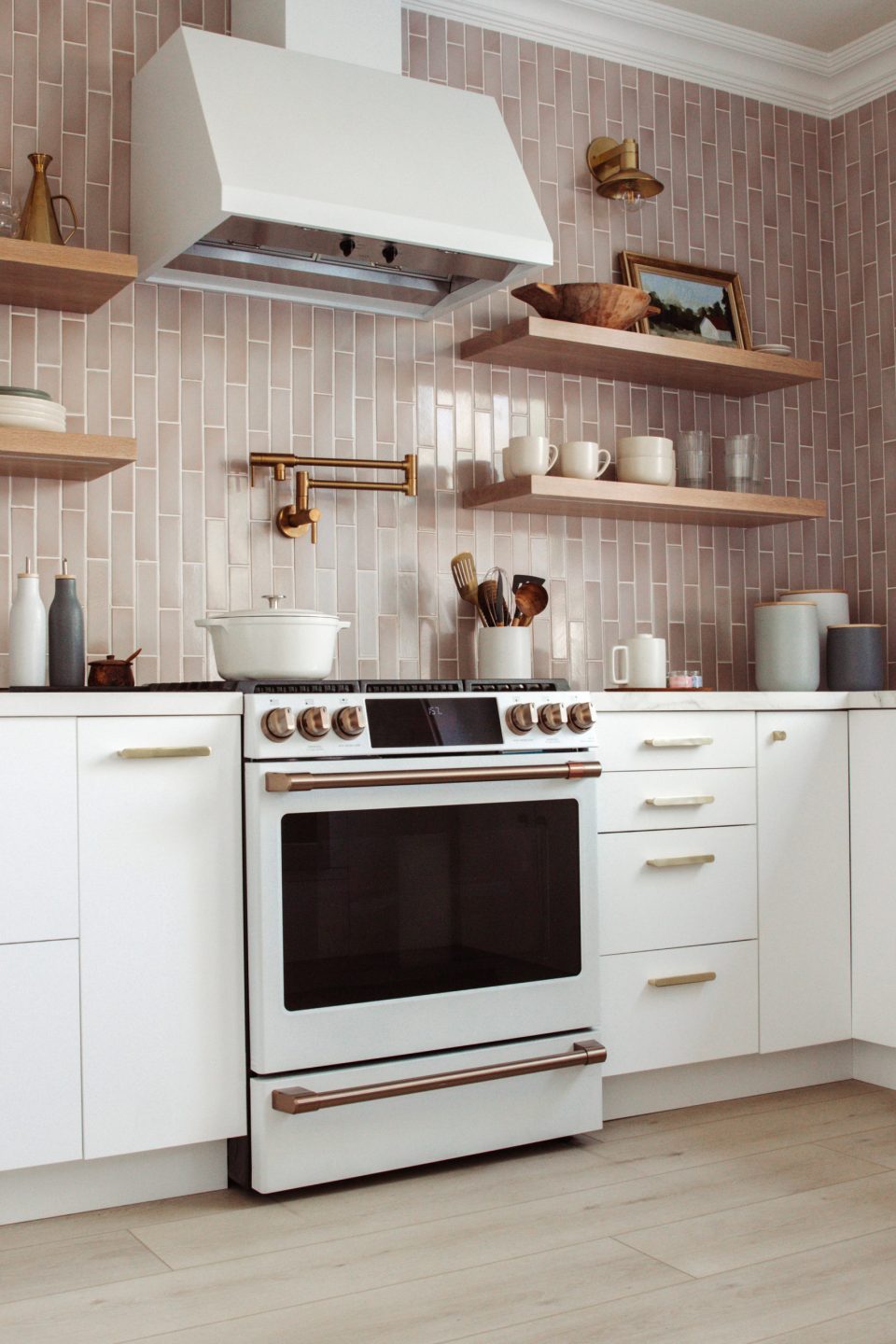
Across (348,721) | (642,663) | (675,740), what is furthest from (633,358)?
(348,721)

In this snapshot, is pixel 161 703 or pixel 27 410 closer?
pixel 161 703

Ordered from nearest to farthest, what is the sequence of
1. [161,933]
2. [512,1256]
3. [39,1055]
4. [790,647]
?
[512,1256] < [39,1055] < [161,933] < [790,647]

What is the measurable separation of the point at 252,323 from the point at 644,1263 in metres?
2.10

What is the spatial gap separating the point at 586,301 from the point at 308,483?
852 mm

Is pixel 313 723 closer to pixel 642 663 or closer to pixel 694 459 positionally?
pixel 642 663

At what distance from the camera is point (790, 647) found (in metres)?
3.40

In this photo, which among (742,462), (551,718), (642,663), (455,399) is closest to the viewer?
(551,718)

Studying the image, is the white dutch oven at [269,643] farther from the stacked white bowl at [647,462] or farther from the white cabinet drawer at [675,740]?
the stacked white bowl at [647,462]

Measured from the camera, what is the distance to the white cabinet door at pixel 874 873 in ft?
9.89

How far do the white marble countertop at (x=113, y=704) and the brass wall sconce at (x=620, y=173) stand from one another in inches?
71.9

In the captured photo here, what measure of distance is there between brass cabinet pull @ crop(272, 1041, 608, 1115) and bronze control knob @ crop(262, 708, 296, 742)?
619 mm

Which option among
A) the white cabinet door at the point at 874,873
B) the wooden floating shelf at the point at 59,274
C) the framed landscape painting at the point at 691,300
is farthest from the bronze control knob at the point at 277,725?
the framed landscape painting at the point at 691,300

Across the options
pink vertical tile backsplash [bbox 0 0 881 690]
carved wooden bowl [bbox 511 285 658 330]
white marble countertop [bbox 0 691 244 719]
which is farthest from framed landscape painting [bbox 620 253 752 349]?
white marble countertop [bbox 0 691 244 719]

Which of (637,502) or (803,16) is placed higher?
(803,16)
